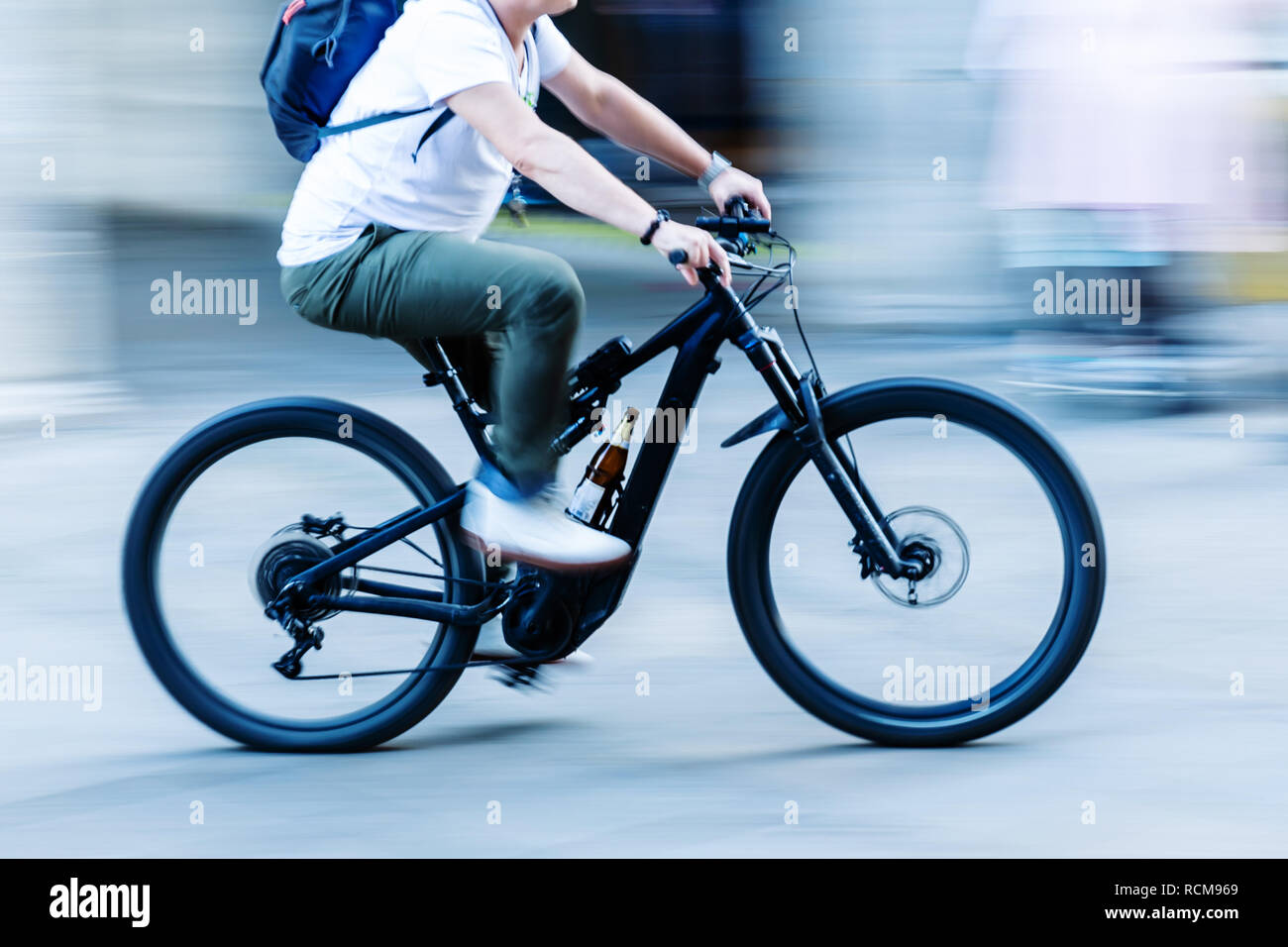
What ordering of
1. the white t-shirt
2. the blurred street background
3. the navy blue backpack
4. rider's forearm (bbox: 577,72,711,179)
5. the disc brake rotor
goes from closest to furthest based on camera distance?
the white t-shirt < the navy blue backpack < the blurred street background < the disc brake rotor < rider's forearm (bbox: 577,72,711,179)

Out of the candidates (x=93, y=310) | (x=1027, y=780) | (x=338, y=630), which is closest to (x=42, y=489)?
(x=93, y=310)

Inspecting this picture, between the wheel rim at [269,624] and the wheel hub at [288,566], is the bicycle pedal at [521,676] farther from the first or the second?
the wheel hub at [288,566]

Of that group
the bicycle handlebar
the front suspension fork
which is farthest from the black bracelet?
the front suspension fork

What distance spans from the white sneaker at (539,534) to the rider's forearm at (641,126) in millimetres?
836

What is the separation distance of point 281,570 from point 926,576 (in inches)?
57.1

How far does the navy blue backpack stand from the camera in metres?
3.11

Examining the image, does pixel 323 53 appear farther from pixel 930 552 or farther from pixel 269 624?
pixel 930 552

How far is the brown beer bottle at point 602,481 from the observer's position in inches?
135

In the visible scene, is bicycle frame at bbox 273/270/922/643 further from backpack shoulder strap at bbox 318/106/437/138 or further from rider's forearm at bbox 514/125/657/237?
backpack shoulder strap at bbox 318/106/437/138

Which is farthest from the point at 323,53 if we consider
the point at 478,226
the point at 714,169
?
the point at 714,169

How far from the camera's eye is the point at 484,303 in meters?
3.19

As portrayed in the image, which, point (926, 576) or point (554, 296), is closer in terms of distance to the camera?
point (554, 296)

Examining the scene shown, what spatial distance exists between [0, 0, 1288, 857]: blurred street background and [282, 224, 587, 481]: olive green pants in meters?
0.63

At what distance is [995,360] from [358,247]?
174 inches
